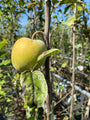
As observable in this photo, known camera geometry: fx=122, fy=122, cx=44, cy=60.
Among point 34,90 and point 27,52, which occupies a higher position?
point 27,52

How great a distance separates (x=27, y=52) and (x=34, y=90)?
5.5 inches

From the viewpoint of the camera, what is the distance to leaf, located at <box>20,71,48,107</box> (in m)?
0.33

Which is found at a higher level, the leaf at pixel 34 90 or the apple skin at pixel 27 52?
the apple skin at pixel 27 52

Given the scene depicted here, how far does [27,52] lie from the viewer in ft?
1.38

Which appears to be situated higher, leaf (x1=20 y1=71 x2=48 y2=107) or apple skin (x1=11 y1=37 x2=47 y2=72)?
apple skin (x1=11 y1=37 x2=47 y2=72)

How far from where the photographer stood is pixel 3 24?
289 cm

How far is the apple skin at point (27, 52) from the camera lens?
0.41 meters

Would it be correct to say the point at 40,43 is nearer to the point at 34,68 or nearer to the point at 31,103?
the point at 34,68

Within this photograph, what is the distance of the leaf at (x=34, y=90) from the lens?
13.1 inches

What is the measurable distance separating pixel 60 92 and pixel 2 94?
1566mm

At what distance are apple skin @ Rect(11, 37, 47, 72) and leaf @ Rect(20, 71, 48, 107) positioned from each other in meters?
0.08

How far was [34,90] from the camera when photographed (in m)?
0.34

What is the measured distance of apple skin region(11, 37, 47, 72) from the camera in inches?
16.3

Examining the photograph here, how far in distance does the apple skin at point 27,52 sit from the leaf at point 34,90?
3.2 inches
